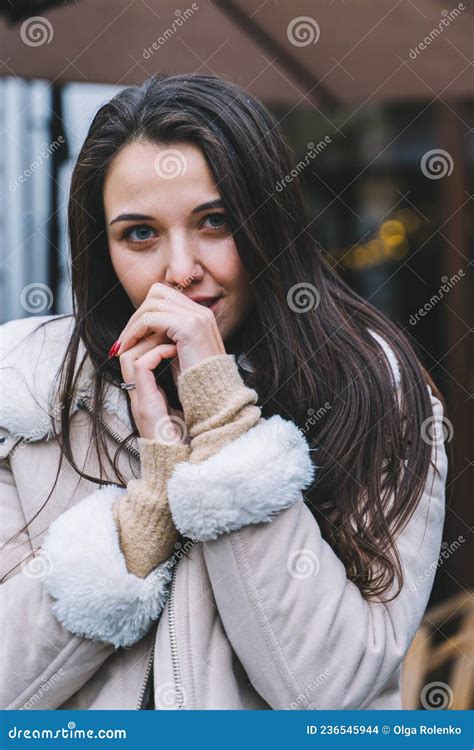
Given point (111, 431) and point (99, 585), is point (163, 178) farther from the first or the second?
point (99, 585)

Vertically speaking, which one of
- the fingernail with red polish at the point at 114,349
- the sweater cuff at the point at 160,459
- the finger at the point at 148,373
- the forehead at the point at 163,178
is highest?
the forehead at the point at 163,178

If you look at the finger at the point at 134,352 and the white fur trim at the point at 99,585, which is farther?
the finger at the point at 134,352

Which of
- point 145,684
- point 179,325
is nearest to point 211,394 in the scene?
point 179,325

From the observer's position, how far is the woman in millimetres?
1160

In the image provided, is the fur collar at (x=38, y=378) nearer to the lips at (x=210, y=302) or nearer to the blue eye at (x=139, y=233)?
the lips at (x=210, y=302)

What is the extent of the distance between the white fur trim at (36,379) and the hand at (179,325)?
0.49 ft

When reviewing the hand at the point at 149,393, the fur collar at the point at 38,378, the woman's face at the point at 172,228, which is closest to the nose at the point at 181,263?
the woman's face at the point at 172,228

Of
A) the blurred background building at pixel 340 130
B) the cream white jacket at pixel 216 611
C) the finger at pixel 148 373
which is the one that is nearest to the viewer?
the cream white jacket at pixel 216 611

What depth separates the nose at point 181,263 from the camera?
1.29 metres

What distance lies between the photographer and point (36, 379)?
140 cm

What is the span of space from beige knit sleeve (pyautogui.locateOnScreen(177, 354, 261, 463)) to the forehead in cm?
26

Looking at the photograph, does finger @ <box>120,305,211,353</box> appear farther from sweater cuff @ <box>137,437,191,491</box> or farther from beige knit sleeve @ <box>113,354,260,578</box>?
sweater cuff @ <box>137,437,191,491</box>

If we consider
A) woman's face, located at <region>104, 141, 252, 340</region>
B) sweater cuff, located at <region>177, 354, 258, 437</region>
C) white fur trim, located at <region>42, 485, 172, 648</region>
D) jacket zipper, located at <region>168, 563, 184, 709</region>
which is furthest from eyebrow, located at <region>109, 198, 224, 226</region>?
jacket zipper, located at <region>168, 563, 184, 709</region>
